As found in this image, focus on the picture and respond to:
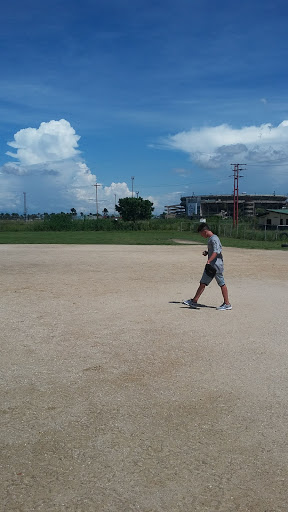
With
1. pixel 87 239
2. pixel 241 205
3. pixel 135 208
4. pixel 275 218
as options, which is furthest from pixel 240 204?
pixel 87 239

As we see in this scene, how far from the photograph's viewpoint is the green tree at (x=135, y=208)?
274 feet

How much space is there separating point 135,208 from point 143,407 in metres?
79.7

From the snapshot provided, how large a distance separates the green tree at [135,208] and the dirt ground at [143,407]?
74.9 m

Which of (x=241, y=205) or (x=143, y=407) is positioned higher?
(x=241, y=205)

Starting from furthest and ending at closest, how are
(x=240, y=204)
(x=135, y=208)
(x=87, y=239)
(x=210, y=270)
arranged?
(x=240, y=204)
(x=135, y=208)
(x=87, y=239)
(x=210, y=270)

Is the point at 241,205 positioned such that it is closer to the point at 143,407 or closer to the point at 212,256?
the point at 212,256

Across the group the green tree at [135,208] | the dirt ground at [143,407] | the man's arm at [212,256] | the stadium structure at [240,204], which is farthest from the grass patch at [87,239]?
the stadium structure at [240,204]

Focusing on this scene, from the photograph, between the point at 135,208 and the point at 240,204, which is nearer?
the point at 135,208

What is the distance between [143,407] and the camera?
4.35 metres

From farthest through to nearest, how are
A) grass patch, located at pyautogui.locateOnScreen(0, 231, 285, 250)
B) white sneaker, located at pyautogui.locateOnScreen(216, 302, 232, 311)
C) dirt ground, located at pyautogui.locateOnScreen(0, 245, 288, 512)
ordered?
grass patch, located at pyautogui.locateOnScreen(0, 231, 285, 250), white sneaker, located at pyautogui.locateOnScreen(216, 302, 232, 311), dirt ground, located at pyautogui.locateOnScreen(0, 245, 288, 512)

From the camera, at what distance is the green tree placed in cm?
8362

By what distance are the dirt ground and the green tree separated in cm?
7494

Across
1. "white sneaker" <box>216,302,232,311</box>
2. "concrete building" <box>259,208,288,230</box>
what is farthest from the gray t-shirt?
"concrete building" <box>259,208,288,230</box>

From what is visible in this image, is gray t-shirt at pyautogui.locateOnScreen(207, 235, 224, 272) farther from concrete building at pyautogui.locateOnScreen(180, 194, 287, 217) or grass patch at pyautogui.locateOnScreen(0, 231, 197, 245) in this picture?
concrete building at pyautogui.locateOnScreen(180, 194, 287, 217)
